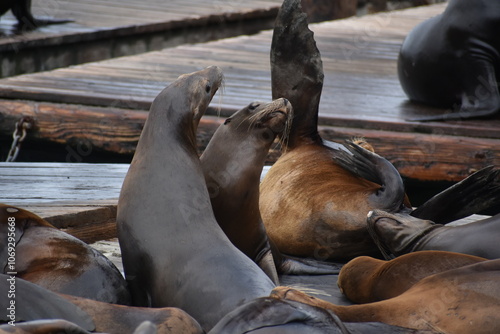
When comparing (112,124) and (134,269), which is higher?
(134,269)

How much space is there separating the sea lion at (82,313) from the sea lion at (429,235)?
1226 mm

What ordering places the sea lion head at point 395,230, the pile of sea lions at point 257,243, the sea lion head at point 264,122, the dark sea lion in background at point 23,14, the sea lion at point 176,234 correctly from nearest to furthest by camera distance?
the pile of sea lions at point 257,243
the sea lion at point 176,234
the sea lion head at point 264,122
the sea lion head at point 395,230
the dark sea lion in background at point 23,14

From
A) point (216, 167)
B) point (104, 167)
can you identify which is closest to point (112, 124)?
point (104, 167)

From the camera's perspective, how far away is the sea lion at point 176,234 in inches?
98.8

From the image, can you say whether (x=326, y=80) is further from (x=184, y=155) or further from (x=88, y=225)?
(x=184, y=155)

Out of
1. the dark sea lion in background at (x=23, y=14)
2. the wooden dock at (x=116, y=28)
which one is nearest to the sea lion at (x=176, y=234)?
the wooden dock at (x=116, y=28)

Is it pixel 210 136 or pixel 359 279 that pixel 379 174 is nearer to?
pixel 359 279

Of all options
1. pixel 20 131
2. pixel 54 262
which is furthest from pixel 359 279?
pixel 20 131

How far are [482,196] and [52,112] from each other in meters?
3.08

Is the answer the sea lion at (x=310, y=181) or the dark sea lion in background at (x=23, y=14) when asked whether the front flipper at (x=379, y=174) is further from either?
the dark sea lion in background at (x=23, y=14)

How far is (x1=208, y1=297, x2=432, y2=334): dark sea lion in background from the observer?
1.78 meters

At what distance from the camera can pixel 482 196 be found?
11.7 ft

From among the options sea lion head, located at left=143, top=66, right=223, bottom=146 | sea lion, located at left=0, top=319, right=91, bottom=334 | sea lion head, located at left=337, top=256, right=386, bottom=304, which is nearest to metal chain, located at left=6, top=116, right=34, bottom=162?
sea lion head, located at left=143, top=66, right=223, bottom=146

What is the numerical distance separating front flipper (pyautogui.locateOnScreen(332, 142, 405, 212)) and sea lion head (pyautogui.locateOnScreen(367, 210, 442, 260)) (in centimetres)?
14
